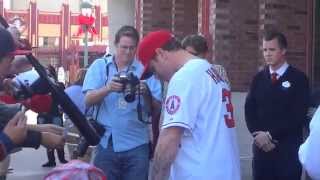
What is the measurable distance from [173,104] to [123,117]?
5.23 ft

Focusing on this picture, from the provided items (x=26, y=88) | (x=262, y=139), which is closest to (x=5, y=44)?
(x=26, y=88)

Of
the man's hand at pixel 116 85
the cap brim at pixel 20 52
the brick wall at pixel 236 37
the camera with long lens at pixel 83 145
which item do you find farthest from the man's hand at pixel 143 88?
the brick wall at pixel 236 37

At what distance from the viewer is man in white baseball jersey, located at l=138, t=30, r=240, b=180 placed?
14.1 feet

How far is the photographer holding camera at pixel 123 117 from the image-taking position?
5.86 metres

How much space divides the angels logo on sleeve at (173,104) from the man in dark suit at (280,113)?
2043mm

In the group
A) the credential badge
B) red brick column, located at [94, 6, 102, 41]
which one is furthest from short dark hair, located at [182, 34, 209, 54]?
red brick column, located at [94, 6, 102, 41]

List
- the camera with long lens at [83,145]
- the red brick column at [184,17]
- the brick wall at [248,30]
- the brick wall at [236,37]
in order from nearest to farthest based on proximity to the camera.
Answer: the camera with long lens at [83,145] → the brick wall at [248,30] → the brick wall at [236,37] → the red brick column at [184,17]

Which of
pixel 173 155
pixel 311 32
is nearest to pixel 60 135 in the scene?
pixel 173 155

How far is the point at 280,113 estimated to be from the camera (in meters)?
6.23

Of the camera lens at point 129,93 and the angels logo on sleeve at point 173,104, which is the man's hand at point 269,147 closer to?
the camera lens at point 129,93

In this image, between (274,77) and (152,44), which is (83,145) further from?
(274,77)

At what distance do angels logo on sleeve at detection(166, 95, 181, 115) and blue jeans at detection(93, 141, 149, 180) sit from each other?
62.4 inches

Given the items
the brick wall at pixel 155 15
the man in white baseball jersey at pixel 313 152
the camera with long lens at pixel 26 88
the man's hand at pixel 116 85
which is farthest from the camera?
the brick wall at pixel 155 15

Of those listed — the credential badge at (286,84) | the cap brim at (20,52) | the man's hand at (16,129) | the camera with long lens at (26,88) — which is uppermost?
the cap brim at (20,52)
